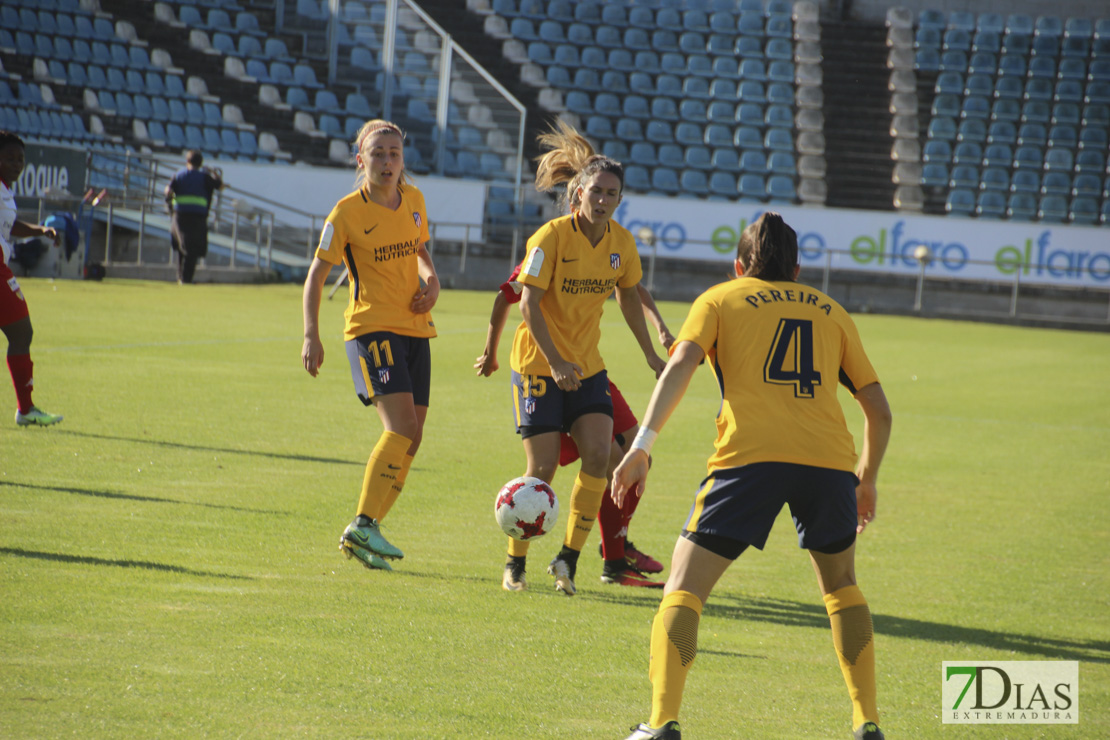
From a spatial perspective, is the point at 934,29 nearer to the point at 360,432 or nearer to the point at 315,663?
the point at 360,432

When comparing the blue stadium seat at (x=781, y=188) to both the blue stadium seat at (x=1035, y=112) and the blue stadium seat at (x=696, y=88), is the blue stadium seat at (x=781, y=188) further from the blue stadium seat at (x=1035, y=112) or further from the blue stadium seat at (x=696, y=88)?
the blue stadium seat at (x=1035, y=112)

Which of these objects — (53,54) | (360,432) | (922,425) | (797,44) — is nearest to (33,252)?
(53,54)

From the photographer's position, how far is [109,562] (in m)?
5.30

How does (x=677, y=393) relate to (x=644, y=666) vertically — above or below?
above

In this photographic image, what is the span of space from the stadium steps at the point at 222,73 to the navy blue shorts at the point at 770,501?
27.0m

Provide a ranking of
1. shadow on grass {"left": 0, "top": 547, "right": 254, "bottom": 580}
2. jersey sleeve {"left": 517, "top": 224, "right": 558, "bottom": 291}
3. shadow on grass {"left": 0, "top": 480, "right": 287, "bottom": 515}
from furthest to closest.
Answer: shadow on grass {"left": 0, "top": 480, "right": 287, "bottom": 515} < jersey sleeve {"left": 517, "top": 224, "right": 558, "bottom": 291} < shadow on grass {"left": 0, "top": 547, "right": 254, "bottom": 580}

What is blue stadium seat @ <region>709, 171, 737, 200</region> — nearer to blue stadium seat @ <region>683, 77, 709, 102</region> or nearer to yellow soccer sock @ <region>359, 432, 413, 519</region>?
blue stadium seat @ <region>683, 77, 709, 102</region>

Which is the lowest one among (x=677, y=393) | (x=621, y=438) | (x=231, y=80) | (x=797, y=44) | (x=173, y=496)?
(x=173, y=496)

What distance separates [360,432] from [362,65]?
71.6ft

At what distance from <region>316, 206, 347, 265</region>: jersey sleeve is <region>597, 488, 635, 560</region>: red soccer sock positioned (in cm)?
177

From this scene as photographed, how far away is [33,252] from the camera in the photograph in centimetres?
2147

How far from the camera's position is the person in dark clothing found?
2152 centimetres

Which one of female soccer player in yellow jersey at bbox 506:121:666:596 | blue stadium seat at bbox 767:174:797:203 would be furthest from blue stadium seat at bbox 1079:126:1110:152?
female soccer player in yellow jersey at bbox 506:121:666:596

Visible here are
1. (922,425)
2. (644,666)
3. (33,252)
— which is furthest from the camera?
(33,252)
